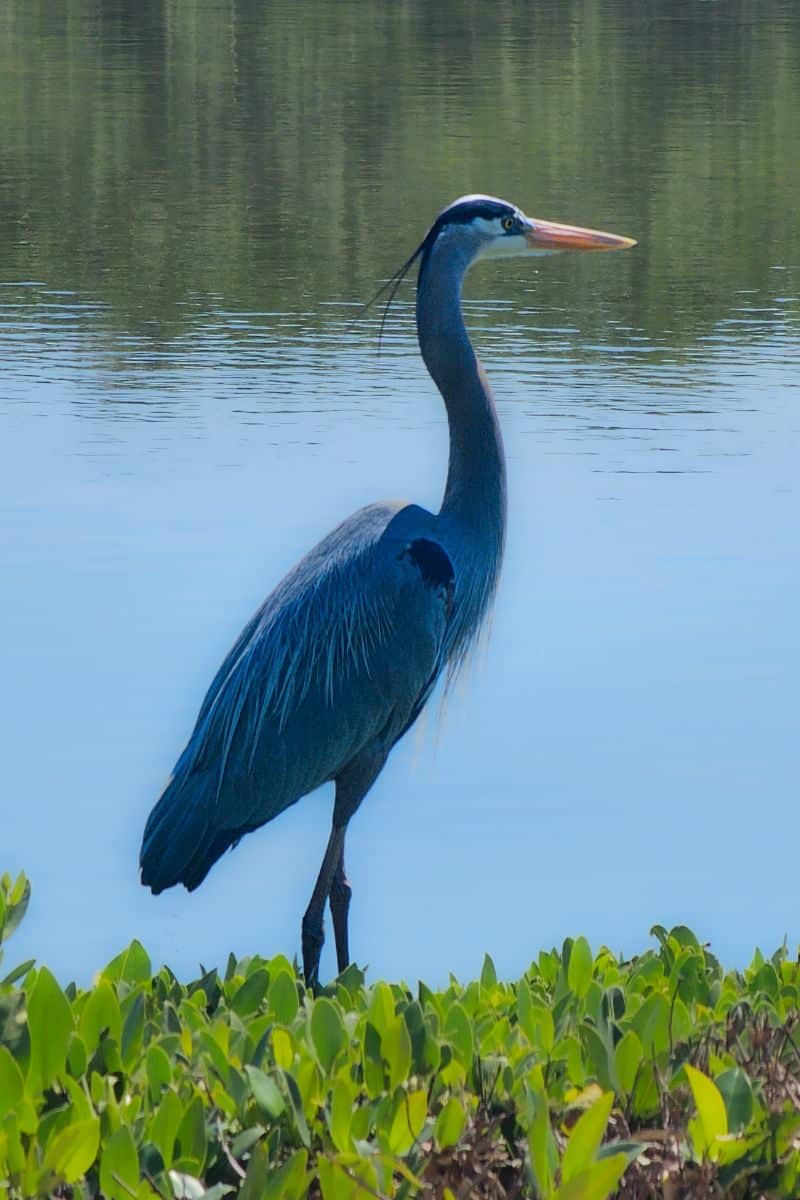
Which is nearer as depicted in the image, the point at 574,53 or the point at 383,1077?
the point at 383,1077

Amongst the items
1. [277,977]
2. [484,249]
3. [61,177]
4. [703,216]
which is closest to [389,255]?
[703,216]

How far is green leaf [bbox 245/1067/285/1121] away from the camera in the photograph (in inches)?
112

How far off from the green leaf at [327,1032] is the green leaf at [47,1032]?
0.35 m

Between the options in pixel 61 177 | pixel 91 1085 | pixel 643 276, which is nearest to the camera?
pixel 91 1085

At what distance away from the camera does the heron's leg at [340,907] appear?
525 centimetres

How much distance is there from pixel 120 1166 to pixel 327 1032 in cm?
53

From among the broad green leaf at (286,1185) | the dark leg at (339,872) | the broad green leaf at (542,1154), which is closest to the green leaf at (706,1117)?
the broad green leaf at (542,1154)

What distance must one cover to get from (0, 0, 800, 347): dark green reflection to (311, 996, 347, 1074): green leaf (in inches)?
390

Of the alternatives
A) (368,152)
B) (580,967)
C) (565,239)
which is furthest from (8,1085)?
(368,152)

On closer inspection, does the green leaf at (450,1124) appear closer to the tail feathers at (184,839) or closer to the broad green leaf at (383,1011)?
the broad green leaf at (383,1011)

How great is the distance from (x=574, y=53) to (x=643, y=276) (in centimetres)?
2097

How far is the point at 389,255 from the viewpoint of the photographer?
51.2 ft

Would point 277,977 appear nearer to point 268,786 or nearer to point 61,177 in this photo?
point 268,786

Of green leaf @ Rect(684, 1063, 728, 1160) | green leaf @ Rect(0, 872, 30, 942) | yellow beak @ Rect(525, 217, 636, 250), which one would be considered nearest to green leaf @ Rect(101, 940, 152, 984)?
green leaf @ Rect(0, 872, 30, 942)
